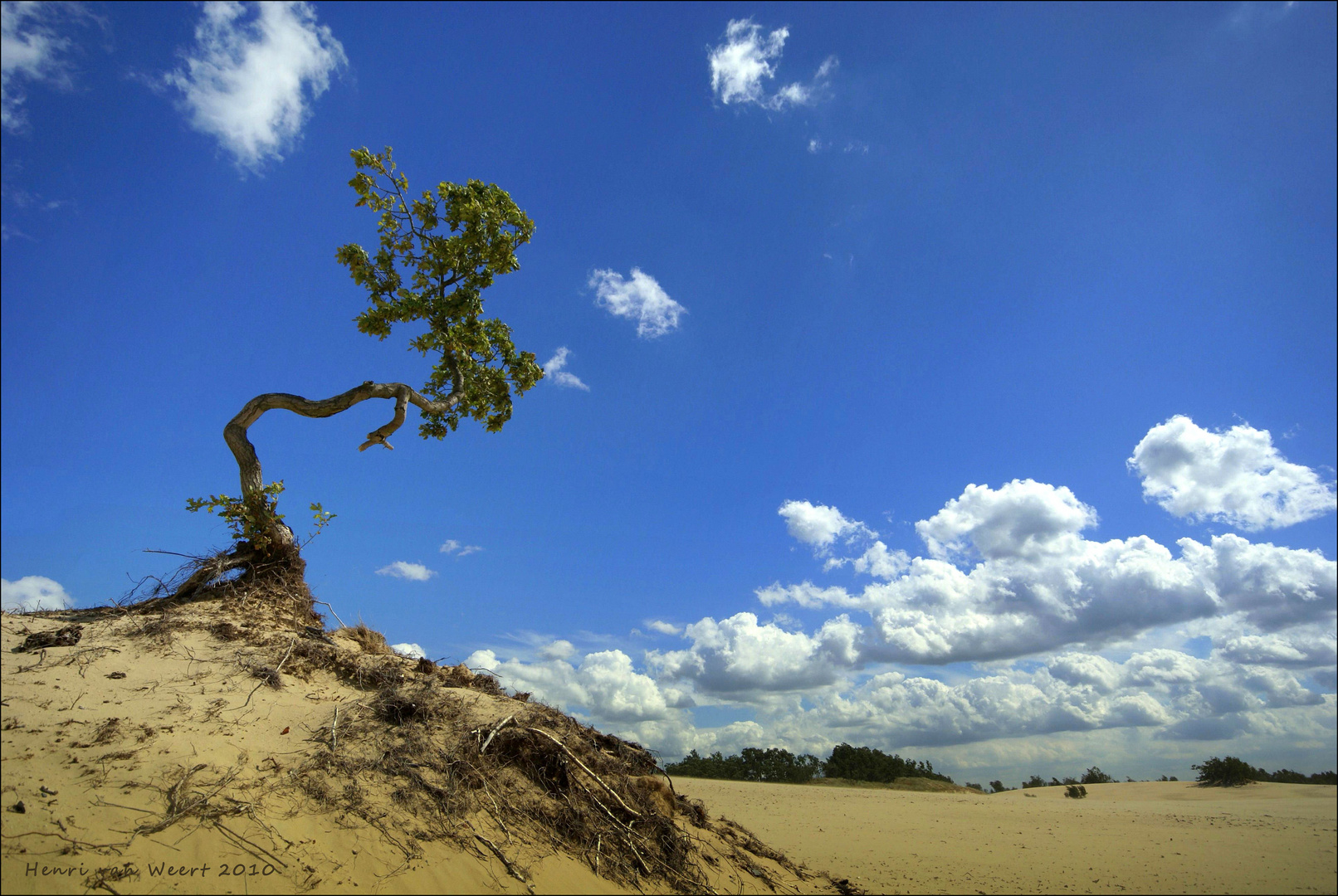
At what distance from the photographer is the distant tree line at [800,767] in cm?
2888

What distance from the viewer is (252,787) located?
21.2ft

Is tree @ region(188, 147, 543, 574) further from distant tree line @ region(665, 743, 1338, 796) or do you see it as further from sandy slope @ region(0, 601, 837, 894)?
distant tree line @ region(665, 743, 1338, 796)

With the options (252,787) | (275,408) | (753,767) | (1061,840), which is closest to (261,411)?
(275,408)

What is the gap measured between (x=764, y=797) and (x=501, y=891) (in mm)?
16399

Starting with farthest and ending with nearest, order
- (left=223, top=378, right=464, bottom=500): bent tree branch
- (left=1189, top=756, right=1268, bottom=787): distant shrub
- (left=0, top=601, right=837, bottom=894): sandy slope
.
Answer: (left=1189, top=756, right=1268, bottom=787): distant shrub → (left=223, top=378, right=464, bottom=500): bent tree branch → (left=0, top=601, right=837, bottom=894): sandy slope

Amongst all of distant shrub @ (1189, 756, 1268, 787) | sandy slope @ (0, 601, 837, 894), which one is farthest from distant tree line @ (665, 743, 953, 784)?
sandy slope @ (0, 601, 837, 894)

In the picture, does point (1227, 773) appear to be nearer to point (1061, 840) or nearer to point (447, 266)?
point (1061, 840)

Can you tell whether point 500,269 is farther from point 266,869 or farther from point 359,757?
point 266,869

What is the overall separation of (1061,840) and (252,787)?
53.7ft

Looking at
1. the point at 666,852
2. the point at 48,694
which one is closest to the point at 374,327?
the point at 48,694

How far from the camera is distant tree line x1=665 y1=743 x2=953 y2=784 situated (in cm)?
2888

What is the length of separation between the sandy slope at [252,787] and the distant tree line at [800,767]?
69.6 feet

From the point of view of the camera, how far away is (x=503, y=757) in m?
8.48

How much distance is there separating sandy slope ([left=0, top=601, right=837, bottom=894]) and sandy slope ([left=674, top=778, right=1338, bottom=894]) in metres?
3.85
